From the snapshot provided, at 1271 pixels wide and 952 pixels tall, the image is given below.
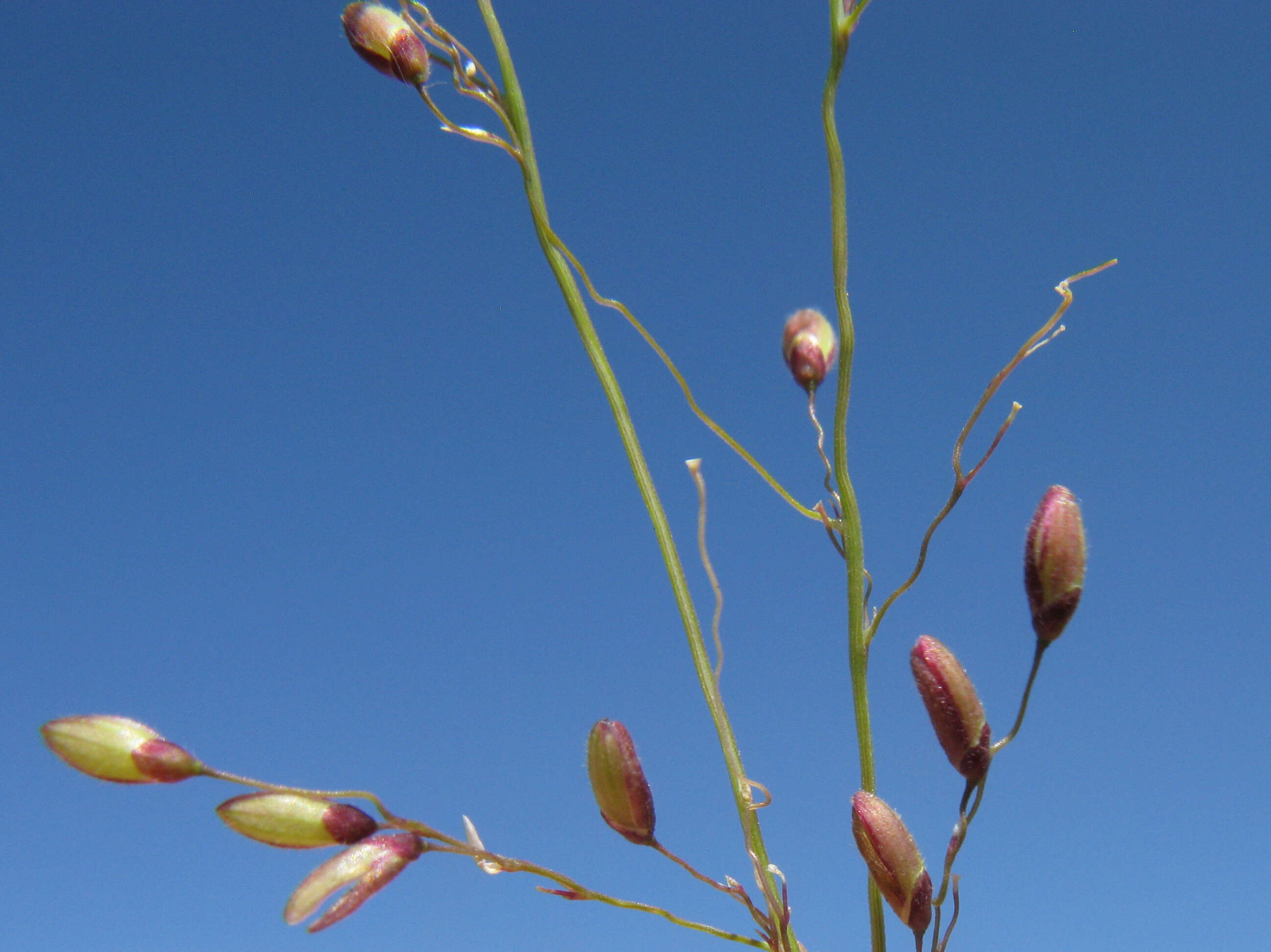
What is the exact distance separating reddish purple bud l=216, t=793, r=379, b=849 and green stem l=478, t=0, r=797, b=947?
0.24m

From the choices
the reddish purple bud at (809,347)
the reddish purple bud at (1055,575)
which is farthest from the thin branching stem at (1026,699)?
the reddish purple bud at (809,347)

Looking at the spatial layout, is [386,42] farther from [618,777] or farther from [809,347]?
[618,777]

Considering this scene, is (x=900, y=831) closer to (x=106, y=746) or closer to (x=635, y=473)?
(x=635, y=473)

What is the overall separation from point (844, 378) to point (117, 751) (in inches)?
21.8

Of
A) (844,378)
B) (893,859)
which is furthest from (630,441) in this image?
(893,859)

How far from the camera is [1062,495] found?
0.70 m

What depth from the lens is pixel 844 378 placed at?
77 cm

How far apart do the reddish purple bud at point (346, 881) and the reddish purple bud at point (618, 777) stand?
0.13 meters

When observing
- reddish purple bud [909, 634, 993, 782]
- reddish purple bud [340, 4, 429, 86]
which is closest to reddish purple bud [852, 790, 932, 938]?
reddish purple bud [909, 634, 993, 782]

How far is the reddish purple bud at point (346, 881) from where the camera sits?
67cm

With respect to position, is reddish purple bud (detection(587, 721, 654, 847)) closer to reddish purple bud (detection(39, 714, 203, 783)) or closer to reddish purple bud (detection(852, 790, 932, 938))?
reddish purple bud (detection(852, 790, 932, 938))

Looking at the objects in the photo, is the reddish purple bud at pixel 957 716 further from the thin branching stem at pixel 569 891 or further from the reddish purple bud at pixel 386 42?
the reddish purple bud at pixel 386 42

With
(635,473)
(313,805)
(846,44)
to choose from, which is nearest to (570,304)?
(635,473)

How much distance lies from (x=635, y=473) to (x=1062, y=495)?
285mm
